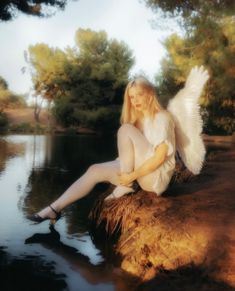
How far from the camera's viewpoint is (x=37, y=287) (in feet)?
8.45

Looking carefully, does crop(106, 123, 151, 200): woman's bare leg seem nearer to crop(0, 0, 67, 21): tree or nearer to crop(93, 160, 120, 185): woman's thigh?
crop(93, 160, 120, 185): woman's thigh

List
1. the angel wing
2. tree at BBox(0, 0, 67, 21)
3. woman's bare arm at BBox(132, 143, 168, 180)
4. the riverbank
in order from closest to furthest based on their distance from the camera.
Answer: the riverbank < woman's bare arm at BBox(132, 143, 168, 180) < the angel wing < tree at BBox(0, 0, 67, 21)

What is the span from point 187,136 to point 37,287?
6.26 ft

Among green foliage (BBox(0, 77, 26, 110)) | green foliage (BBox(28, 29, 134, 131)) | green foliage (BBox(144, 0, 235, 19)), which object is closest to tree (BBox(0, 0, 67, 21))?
green foliage (BBox(144, 0, 235, 19))

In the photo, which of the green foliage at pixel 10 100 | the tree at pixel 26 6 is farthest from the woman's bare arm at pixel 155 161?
the green foliage at pixel 10 100

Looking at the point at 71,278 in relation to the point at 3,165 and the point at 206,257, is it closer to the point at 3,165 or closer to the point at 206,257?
the point at 206,257

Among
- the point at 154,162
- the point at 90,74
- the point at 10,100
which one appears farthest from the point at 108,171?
the point at 10,100

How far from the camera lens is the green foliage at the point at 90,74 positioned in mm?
34969

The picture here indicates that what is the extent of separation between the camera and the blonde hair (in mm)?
3586

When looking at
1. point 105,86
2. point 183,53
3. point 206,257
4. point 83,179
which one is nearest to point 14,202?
point 83,179

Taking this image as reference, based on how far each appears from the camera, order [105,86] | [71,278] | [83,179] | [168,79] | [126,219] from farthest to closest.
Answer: [105,86] → [168,79] → [83,179] → [126,219] → [71,278]

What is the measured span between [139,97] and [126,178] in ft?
2.15

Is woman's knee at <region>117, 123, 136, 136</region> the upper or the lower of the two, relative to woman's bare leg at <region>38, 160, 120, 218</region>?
upper

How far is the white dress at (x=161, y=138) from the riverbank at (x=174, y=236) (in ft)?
0.59
